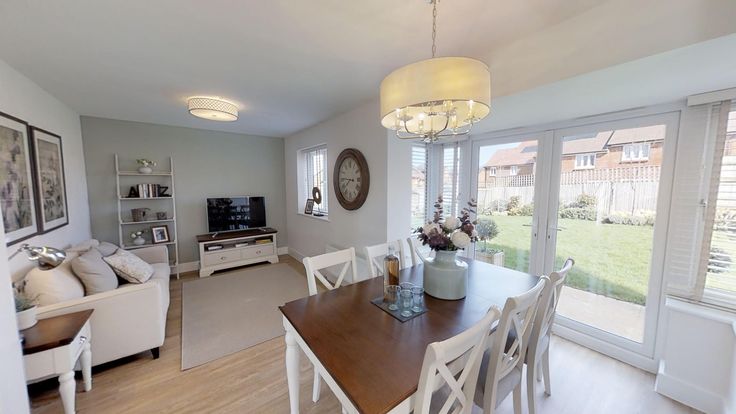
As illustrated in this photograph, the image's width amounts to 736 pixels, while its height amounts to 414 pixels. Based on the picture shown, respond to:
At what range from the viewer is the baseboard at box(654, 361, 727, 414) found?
1.59m

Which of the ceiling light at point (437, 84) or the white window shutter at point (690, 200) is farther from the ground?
the ceiling light at point (437, 84)

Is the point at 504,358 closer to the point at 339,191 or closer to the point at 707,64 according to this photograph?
the point at 707,64

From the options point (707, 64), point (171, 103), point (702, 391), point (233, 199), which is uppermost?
point (171, 103)

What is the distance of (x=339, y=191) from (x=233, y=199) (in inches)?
88.2

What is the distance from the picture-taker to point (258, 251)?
14.8 ft

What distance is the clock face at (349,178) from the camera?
3135 mm

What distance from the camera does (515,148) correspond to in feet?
9.02

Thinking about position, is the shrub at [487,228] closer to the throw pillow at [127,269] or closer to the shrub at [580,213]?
the shrub at [580,213]

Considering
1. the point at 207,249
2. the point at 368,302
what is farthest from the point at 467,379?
the point at 207,249

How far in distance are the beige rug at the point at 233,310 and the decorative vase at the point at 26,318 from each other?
0.95 metres

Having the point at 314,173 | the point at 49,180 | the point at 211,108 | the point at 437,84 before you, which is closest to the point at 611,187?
the point at 437,84

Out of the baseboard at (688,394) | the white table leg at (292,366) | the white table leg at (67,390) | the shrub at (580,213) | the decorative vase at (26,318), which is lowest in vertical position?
the baseboard at (688,394)

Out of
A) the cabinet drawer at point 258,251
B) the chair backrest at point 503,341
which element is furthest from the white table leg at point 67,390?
the cabinet drawer at point 258,251

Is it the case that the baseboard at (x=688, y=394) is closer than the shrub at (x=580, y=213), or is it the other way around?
the baseboard at (x=688, y=394)
